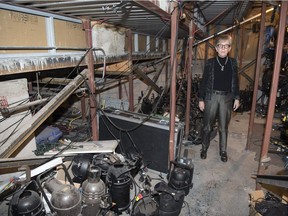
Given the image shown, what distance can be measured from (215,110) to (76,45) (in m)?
2.06

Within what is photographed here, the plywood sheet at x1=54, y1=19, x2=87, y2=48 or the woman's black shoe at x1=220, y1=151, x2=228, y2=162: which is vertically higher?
the plywood sheet at x1=54, y1=19, x2=87, y2=48

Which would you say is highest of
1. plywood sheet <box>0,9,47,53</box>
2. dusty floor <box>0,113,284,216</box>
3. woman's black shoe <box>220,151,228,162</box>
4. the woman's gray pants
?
plywood sheet <box>0,9,47,53</box>

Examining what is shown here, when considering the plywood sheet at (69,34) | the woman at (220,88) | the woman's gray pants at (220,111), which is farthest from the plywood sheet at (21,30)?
the woman's gray pants at (220,111)

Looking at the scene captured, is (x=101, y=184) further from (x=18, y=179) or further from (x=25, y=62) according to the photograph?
(x=25, y=62)

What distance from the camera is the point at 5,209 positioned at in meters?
2.04

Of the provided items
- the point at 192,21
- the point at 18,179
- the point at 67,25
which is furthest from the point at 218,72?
the point at 18,179

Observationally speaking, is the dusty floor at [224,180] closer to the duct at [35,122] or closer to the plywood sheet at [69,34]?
the duct at [35,122]

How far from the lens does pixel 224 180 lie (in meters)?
2.56

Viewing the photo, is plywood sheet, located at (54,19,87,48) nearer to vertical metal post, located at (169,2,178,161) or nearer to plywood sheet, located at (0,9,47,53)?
plywood sheet, located at (0,9,47,53)

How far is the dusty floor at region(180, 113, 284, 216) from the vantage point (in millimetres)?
2094

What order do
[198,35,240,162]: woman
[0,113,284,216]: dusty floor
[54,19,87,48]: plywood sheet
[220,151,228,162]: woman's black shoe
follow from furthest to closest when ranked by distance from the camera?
[220,151,228,162]: woman's black shoe
[198,35,240,162]: woman
[54,19,87,48]: plywood sheet
[0,113,284,216]: dusty floor

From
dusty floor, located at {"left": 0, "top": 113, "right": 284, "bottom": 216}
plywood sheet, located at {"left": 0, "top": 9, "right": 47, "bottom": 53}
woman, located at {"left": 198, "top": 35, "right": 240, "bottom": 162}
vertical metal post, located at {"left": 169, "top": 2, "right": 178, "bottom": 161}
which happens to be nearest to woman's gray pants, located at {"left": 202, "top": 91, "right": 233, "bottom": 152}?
woman, located at {"left": 198, "top": 35, "right": 240, "bottom": 162}

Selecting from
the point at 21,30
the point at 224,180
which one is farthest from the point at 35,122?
the point at 224,180

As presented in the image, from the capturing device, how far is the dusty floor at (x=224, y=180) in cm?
209
